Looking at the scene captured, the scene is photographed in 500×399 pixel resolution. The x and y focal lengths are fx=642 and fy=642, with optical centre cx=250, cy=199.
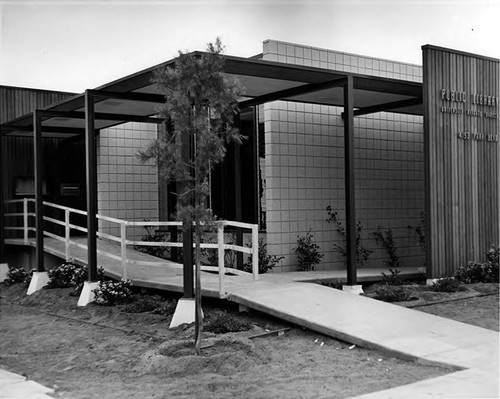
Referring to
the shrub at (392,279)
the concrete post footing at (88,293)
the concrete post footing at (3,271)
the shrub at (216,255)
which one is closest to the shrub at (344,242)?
the shrub at (392,279)

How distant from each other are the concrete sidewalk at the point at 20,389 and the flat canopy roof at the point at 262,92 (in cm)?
360

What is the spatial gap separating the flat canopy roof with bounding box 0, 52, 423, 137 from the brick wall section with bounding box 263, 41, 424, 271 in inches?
23.5

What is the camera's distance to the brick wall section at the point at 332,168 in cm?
1282

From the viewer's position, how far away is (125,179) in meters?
16.5

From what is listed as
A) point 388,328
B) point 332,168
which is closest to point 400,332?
point 388,328

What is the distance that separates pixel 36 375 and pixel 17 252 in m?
10.0

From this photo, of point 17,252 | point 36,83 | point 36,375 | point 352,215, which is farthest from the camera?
point 36,83

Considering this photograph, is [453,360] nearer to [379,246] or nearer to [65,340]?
[65,340]

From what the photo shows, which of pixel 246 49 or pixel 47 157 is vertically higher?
pixel 246 49

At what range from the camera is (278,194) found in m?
12.8

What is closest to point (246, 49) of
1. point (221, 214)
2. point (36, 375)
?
point (221, 214)

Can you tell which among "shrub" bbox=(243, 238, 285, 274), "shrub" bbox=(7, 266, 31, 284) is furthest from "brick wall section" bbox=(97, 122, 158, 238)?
"shrub" bbox=(243, 238, 285, 274)

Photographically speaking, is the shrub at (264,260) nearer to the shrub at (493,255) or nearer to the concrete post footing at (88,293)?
the concrete post footing at (88,293)

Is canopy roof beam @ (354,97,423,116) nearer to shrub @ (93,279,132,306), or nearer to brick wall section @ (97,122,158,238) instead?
brick wall section @ (97,122,158,238)
